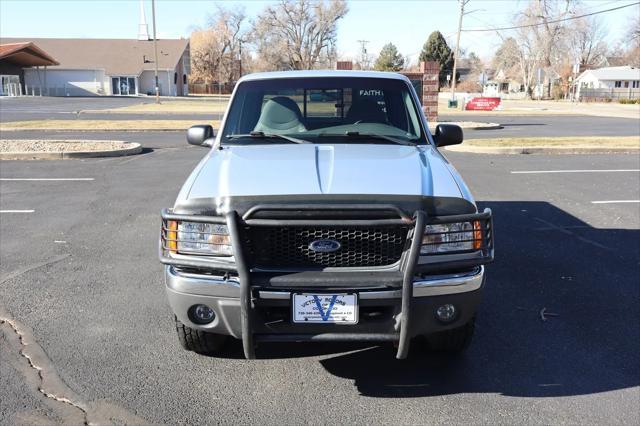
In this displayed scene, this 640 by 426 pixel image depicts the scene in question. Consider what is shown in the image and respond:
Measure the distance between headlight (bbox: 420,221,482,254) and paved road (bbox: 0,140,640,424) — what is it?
910mm

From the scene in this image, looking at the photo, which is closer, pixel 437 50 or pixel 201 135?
pixel 201 135

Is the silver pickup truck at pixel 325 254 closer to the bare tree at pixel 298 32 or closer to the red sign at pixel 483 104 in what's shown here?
→ the red sign at pixel 483 104

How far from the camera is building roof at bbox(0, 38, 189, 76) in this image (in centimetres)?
6612

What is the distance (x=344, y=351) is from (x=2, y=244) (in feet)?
14.7

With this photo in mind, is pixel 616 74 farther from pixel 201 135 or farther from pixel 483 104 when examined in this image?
pixel 201 135

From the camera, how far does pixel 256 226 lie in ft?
10.2

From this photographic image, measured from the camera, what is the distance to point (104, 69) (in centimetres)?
6562

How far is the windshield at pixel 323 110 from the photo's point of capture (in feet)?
15.3

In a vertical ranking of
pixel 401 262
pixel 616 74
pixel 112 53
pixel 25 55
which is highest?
pixel 112 53

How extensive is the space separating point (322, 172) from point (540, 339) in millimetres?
2089

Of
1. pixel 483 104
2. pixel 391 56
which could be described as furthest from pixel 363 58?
pixel 483 104

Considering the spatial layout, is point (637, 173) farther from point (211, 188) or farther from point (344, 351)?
point (211, 188)

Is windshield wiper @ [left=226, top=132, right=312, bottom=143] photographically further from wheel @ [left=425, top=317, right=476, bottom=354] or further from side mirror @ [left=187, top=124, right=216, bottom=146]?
wheel @ [left=425, top=317, right=476, bottom=354]

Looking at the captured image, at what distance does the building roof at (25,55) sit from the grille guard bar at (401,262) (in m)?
61.6
